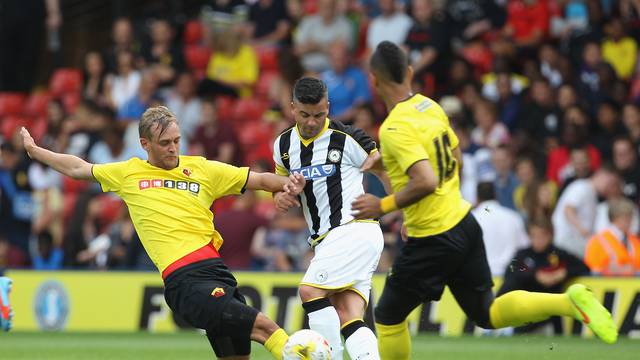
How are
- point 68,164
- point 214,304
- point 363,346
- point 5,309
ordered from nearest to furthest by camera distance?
point 214,304 < point 363,346 < point 68,164 < point 5,309

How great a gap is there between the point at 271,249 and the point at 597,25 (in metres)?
5.94

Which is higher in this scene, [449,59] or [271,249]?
[449,59]

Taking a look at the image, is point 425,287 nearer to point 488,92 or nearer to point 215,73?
point 488,92

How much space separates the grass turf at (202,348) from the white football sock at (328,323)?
3.21m

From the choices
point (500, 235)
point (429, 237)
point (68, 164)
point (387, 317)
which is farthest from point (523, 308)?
point (500, 235)

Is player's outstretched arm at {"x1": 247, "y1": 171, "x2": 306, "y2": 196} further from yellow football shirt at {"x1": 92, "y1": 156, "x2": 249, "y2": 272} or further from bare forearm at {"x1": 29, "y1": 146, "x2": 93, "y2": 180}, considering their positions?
bare forearm at {"x1": 29, "y1": 146, "x2": 93, "y2": 180}

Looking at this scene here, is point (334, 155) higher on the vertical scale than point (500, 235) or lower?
higher

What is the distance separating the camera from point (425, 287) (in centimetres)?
861

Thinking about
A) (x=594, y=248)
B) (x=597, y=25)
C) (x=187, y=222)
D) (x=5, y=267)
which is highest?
(x=597, y=25)

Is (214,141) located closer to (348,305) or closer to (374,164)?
(348,305)

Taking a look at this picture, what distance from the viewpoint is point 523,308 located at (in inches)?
337

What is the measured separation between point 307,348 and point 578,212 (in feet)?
27.0

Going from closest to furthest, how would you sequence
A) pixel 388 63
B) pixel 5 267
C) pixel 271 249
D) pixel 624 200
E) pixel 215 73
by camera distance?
pixel 388 63 → pixel 624 200 → pixel 271 249 → pixel 5 267 → pixel 215 73

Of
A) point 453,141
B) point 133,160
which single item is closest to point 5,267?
point 133,160
